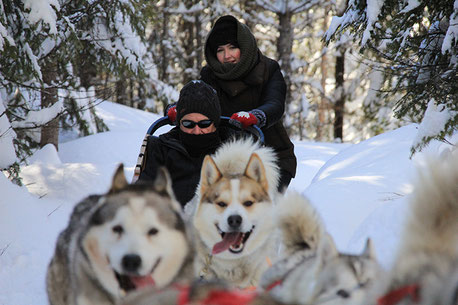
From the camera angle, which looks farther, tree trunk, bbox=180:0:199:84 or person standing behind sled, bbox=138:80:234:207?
tree trunk, bbox=180:0:199:84

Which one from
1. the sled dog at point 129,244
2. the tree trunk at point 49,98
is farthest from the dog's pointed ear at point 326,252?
the tree trunk at point 49,98

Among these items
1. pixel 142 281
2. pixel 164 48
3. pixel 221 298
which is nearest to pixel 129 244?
pixel 142 281

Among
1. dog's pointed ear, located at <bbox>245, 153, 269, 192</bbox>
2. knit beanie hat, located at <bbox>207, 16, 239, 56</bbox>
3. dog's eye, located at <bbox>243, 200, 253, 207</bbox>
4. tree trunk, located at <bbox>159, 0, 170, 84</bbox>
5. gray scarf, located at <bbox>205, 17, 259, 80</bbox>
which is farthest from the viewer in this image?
tree trunk, located at <bbox>159, 0, 170, 84</bbox>

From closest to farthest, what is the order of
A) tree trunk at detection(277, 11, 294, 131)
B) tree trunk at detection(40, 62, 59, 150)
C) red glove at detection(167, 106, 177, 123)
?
red glove at detection(167, 106, 177, 123) < tree trunk at detection(40, 62, 59, 150) < tree trunk at detection(277, 11, 294, 131)

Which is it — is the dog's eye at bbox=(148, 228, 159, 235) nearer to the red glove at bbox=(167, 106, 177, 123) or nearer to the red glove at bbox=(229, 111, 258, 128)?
the red glove at bbox=(229, 111, 258, 128)

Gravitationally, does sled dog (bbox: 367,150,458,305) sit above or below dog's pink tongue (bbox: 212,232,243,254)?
above

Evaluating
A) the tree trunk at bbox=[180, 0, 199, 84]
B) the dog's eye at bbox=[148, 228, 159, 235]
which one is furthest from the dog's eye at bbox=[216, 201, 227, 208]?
the tree trunk at bbox=[180, 0, 199, 84]

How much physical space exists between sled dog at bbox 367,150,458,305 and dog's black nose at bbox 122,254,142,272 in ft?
2.58

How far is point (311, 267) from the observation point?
183 cm

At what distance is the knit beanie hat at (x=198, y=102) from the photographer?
332 centimetres

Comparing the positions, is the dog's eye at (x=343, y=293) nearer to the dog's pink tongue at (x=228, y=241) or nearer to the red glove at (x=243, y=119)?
the dog's pink tongue at (x=228, y=241)

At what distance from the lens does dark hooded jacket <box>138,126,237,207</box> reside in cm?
338

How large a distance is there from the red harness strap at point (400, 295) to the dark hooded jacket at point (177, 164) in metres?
2.19

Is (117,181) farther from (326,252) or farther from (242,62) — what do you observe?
(242,62)
